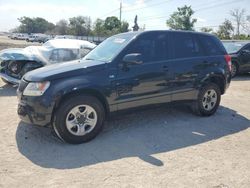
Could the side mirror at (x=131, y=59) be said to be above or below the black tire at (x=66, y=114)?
above

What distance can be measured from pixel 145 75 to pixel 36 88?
192 cm

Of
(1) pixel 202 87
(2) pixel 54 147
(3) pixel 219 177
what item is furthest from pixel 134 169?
(1) pixel 202 87

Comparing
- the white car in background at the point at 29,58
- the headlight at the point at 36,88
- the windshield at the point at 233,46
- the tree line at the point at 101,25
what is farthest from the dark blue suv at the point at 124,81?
the tree line at the point at 101,25

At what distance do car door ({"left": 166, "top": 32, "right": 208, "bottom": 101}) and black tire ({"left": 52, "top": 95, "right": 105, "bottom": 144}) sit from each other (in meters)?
1.63

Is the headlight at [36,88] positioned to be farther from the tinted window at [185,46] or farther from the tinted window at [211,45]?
the tinted window at [211,45]

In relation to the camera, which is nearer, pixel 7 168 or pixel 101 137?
pixel 7 168

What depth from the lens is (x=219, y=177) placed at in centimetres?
405

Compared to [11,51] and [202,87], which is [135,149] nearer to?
[202,87]

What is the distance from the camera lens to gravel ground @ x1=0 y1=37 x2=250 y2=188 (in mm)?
3924

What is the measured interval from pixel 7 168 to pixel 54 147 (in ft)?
2.91

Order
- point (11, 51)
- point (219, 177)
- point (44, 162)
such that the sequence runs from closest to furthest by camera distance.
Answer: point (219, 177), point (44, 162), point (11, 51)

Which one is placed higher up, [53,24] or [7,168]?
[53,24]

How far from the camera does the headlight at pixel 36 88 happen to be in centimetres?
488

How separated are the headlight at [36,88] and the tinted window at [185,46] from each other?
2684mm
